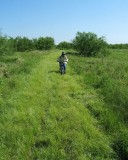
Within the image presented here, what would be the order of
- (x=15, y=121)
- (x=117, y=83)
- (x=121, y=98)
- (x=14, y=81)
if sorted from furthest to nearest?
(x=14, y=81), (x=117, y=83), (x=121, y=98), (x=15, y=121)

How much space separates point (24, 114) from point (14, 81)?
562 cm

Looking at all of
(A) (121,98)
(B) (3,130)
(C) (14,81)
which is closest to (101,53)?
(C) (14,81)

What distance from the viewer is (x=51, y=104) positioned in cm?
1056

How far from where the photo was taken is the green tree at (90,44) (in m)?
47.4

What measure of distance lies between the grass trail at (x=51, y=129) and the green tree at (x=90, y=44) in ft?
117

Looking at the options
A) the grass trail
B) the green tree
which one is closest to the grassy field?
the grass trail

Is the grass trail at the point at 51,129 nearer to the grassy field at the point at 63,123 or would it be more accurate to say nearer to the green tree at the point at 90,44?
the grassy field at the point at 63,123

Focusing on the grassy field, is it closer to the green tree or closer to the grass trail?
the grass trail

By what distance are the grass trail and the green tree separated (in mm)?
35792

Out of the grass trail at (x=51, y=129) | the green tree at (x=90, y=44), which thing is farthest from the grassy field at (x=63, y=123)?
the green tree at (x=90, y=44)

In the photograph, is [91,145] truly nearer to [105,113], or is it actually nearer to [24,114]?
[105,113]

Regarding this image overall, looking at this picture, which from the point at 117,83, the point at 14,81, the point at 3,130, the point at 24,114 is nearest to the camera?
the point at 3,130

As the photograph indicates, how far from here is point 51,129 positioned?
806 cm

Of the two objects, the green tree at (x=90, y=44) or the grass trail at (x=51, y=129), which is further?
the green tree at (x=90, y=44)
